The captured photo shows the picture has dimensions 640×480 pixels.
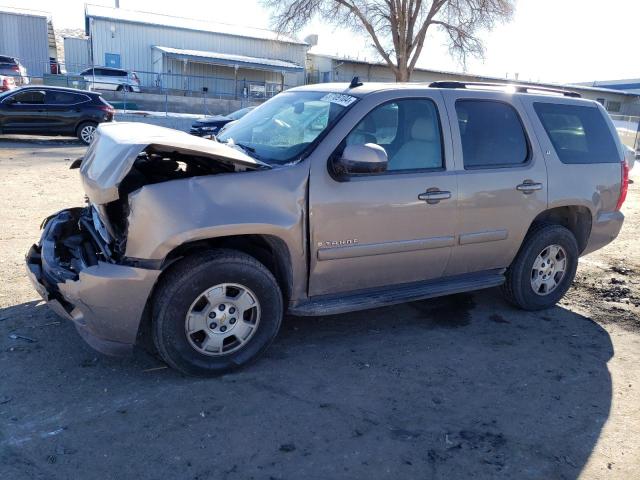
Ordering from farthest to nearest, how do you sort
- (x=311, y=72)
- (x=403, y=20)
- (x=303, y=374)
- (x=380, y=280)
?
(x=311, y=72)
(x=403, y=20)
(x=380, y=280)
(x=303, y=374)

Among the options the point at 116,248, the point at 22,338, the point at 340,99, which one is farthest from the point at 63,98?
the point at 116,248

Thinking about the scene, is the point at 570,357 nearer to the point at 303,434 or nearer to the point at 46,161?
the point at 303,434

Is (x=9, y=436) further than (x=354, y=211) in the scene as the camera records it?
No

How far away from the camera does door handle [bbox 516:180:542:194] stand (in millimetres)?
4465

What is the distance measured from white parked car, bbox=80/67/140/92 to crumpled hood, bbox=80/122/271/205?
25208 mm

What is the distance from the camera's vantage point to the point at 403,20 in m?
31.8

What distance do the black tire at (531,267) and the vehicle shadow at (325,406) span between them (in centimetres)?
48

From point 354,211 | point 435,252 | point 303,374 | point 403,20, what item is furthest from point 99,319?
point 403,20

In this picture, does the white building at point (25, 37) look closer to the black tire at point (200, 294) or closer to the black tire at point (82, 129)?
the black tire at point (82, 129)

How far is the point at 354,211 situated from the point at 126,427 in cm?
192

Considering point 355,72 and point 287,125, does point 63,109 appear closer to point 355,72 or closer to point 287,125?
point 287,125

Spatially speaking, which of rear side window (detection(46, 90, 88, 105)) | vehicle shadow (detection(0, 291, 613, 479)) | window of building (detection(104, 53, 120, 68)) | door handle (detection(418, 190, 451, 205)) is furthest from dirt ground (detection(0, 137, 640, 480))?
window of building (detection(104, 53, 120, 68))

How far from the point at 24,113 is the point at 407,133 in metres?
14.3

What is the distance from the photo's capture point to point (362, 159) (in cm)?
352
